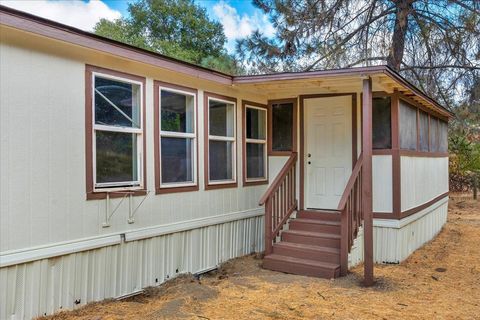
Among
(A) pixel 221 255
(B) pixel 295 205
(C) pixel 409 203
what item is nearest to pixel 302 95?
(B) pixel 295 205

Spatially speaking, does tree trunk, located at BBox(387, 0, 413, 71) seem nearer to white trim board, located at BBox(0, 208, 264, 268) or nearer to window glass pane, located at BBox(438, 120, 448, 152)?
window glass pane, located at BBox(438, 120, 448, 152)

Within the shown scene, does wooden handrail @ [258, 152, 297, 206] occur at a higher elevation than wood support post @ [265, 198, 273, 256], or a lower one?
higher

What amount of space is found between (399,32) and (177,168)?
7.46 m

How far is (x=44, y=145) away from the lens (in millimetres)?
3834

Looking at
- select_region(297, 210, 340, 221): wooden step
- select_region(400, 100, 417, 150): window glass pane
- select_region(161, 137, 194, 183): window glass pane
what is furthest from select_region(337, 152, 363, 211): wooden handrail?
select_region(161, 137, 194, 183): window glass pane

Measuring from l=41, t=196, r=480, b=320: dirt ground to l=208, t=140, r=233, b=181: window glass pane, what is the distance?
1.32m

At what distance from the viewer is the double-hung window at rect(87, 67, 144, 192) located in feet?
14.1

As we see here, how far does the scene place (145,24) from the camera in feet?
68.7

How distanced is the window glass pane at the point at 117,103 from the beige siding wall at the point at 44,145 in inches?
7.3

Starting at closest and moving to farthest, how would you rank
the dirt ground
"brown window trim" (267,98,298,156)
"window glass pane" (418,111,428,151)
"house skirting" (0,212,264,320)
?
"house skirting" (0,212,264,320)
the dirt ground
"brown window trim" (267,98,298,156)
"window glass pane" (418,111,428,151)

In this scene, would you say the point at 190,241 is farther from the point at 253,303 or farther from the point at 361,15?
the point at 361,15

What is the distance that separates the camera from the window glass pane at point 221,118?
596 centimetres

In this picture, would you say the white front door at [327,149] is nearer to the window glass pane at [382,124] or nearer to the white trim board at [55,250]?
the window glass pane at [382,124]

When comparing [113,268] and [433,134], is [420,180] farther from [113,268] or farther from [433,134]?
[113,268]
